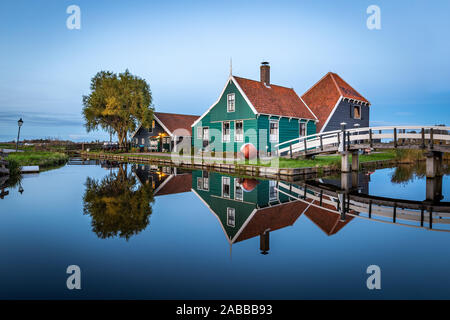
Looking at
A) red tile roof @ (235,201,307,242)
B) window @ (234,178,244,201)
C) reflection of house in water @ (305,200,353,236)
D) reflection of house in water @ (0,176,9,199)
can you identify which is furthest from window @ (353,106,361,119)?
reflection of house in water @ (0,176,9,199)

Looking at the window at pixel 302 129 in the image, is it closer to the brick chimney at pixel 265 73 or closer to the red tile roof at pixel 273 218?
the brick chimney at pixel 265 73

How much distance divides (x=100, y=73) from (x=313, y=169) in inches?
1345

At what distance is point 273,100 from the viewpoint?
24.0 m

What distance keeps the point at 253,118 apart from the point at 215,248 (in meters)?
17.0

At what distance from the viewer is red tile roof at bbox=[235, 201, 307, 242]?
22.0 ft

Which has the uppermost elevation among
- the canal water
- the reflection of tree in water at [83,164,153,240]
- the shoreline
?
the shoreline

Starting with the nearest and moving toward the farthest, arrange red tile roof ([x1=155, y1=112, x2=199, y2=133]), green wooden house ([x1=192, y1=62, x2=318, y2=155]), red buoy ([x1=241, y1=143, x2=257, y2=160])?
red buoy ([x1=241, y1=143, x2=257, y2=160]) < green wooden house ([x1=192, y1=62, x2=318, y2=155]) < red tile roof ([x1=155, y1=112, x2=199, y2=133])

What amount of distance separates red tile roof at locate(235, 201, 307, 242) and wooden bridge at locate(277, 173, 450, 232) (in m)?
0.84

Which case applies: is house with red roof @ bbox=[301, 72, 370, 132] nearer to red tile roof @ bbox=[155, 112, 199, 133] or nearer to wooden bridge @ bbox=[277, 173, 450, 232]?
wooden bridge @ bbox=[277, 173, 450, 232]

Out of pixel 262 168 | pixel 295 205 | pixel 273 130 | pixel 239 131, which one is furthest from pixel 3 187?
pixel 273 130

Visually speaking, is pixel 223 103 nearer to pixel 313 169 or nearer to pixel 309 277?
pixel 313 169

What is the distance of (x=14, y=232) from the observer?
21.5 ft

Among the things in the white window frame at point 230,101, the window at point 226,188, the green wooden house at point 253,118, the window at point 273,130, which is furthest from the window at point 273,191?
the white window frame at point 230,101
